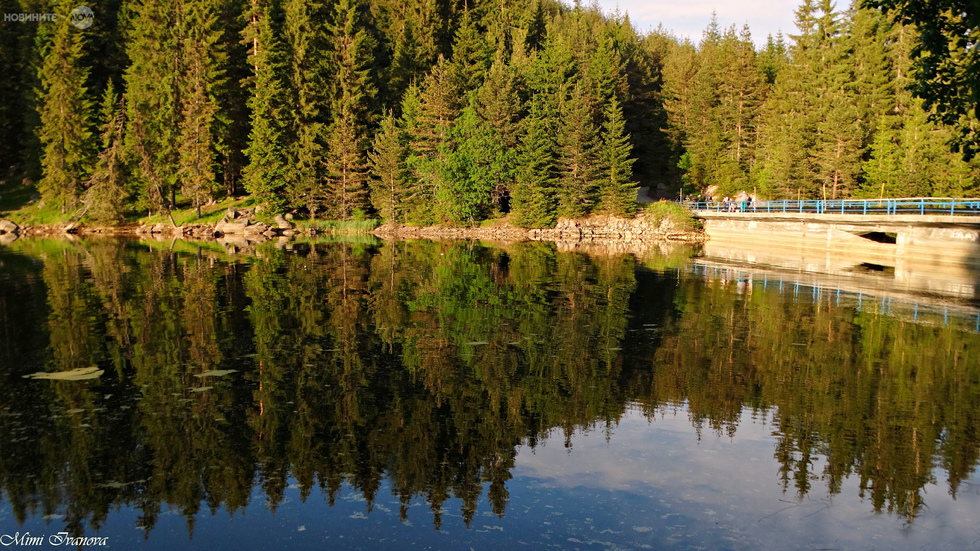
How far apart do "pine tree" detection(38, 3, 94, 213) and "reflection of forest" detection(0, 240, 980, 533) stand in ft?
169

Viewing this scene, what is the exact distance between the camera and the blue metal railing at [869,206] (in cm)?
3934

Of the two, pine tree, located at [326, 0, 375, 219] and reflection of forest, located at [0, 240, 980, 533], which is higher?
pine tree, located at [326, 0, 375, 219]

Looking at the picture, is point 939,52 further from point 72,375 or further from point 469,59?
point 469,59

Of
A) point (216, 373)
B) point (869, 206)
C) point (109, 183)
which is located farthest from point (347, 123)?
point (216, 373)

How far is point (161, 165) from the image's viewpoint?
7262 centimetres

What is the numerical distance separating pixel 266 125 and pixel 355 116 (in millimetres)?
9493

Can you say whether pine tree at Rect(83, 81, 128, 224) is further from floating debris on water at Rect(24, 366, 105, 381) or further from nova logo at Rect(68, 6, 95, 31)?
floating debris on water at Rect(24, 366, 105, 381)

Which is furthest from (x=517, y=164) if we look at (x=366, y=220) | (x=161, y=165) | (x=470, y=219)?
(x=161, y=165)

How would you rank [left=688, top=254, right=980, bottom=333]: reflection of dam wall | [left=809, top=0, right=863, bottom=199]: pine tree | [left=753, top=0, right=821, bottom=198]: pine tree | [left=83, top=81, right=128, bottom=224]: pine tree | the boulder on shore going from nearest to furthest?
1. [left=688, top=254, right=980, bottom=333]: reflection of dam wall
2. [left=809, top=0, right=863, bottom=199]: pine tree
3. [left=753, top=0, right=821, bottom=198]: pine tree
4. [left=83, top=81, right=128, bottom=224]: pine tree
5. the boulder on shore

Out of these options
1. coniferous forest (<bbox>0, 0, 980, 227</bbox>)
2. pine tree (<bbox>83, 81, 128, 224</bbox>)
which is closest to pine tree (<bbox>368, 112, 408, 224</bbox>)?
coniferous forest (<bbox>0, 0, 980, 227</bbox>)

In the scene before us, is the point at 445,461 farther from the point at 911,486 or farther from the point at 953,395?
the point at 953,395

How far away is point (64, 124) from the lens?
72.4 meters

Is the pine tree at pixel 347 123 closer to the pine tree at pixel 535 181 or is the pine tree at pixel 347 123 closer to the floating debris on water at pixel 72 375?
the pine tree at pixel 535 181

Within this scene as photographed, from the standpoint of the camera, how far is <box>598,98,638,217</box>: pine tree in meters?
68.1
